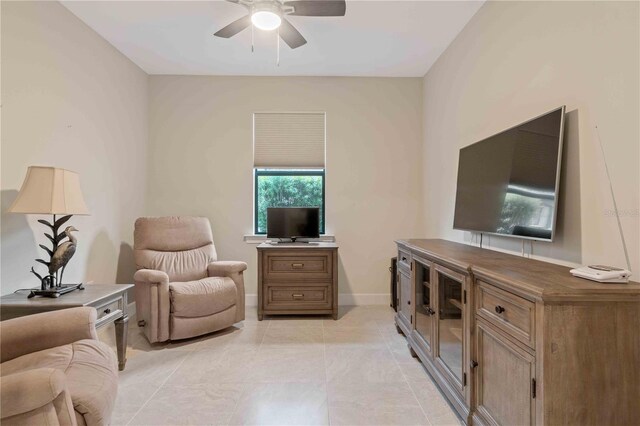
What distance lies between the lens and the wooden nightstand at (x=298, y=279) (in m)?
3.33

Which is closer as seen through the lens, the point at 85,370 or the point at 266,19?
the point at 85,370

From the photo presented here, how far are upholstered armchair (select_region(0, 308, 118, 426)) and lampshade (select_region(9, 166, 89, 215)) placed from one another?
0.71 meters

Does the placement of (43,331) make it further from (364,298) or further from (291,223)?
(364,298)

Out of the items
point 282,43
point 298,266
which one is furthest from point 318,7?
point 298,266

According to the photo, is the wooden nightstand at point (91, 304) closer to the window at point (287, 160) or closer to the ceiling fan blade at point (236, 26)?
the window at point (287, 160)

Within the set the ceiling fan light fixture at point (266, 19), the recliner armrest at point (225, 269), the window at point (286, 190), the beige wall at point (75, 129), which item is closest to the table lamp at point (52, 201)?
the beige wall at point (75, 129)

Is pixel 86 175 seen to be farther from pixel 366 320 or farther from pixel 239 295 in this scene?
pixel 366 320

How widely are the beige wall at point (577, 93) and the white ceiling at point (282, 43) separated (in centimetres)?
56

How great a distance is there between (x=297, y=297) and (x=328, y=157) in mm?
1748

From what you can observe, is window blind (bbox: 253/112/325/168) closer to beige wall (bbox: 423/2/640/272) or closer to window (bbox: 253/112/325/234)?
window (bbox: 253/112/325/234)

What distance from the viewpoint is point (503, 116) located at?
2205 millimetres

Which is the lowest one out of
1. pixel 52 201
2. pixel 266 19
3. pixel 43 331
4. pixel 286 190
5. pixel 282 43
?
pixel 43 331

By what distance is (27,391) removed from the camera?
3.14 ft

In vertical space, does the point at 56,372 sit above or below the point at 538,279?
below
